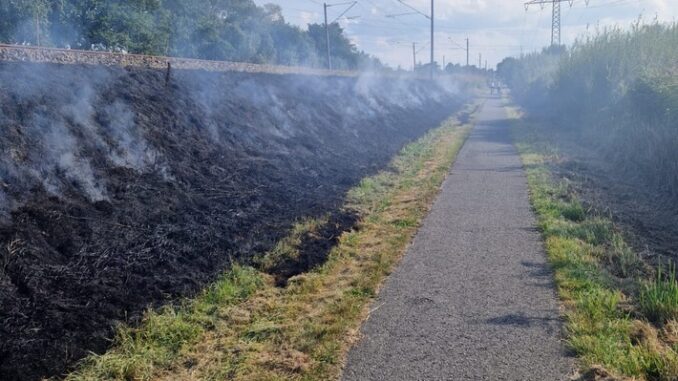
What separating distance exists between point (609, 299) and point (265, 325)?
3161 mm

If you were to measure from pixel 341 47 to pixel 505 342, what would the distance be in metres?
59.9

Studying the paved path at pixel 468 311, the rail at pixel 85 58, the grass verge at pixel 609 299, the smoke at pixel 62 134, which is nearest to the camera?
the grass verge at pixel 609 299

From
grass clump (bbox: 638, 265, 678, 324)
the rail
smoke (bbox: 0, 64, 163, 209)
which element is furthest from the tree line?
grass clump (bbox: 638, 265, 678, 324)

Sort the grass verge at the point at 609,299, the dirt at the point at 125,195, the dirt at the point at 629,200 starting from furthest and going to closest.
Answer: the dirt at the point at 629,200 < the dirt at the point at 125,195 < the grass verge at the point at 609,299

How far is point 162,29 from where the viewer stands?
77.9 feet

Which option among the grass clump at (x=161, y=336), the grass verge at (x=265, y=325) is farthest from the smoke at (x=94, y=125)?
the grass verge at (x=265, y=325)

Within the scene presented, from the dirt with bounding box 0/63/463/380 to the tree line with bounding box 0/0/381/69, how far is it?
655 cm

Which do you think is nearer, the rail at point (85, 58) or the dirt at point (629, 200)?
the dirt at point (629, 200)

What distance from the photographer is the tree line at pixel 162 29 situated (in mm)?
15992

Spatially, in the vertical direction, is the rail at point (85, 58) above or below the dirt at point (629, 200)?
above

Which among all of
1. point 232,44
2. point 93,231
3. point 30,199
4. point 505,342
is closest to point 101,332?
point 93,231

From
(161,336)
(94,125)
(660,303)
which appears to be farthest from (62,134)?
(660,303)

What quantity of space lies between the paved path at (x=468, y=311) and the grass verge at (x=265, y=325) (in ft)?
0.77

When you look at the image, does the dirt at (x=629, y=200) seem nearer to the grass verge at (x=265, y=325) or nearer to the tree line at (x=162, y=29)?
the grass verge at (x=265, y=325)
